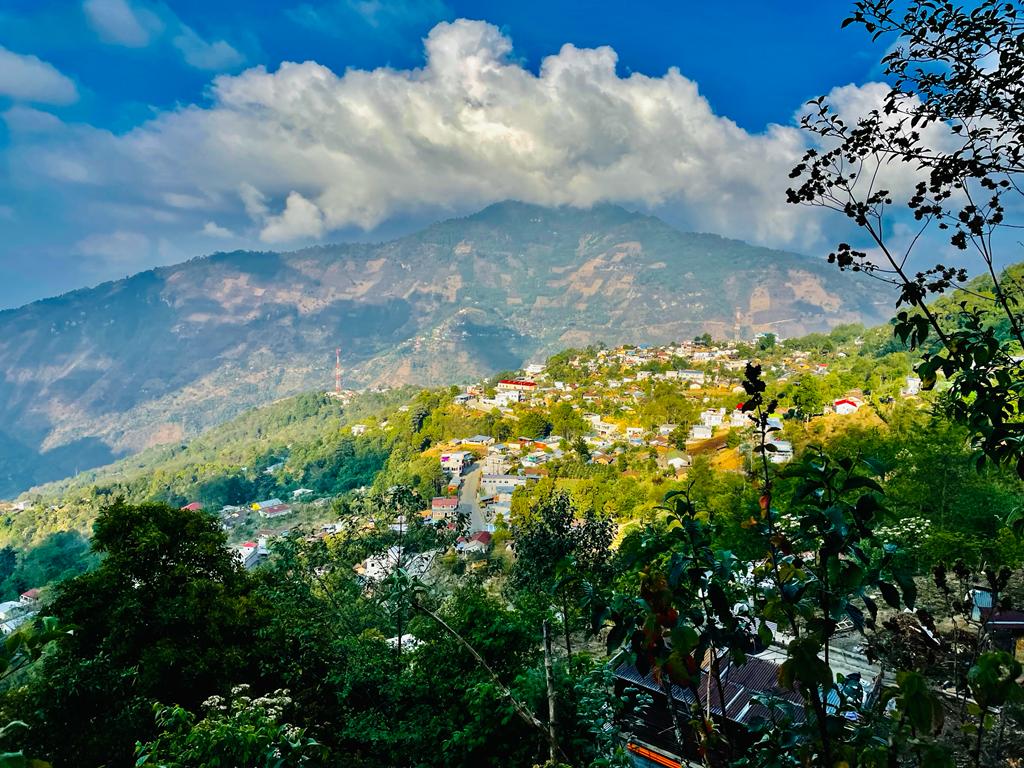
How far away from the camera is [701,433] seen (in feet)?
118

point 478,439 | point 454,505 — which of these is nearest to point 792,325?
point 478,439

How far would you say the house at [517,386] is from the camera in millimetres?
53537

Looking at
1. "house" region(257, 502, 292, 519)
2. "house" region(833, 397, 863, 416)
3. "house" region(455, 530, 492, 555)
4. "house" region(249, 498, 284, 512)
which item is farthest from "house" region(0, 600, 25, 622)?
"house" region(833, 397, 863, 416)


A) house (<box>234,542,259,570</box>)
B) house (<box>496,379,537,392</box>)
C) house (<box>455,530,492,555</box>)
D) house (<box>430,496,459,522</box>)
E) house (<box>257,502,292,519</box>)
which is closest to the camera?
house (<box>455,530,492,555</box>)

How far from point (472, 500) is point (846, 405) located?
19.8 metres

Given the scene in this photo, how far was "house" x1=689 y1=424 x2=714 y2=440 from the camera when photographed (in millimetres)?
35625

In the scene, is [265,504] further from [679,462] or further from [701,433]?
[701,433]

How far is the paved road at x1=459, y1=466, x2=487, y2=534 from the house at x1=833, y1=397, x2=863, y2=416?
1833 cm

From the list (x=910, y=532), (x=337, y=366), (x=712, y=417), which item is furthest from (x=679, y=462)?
(x=337, y=366)

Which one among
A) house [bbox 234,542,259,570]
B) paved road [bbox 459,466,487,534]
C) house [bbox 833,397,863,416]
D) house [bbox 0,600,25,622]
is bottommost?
house [bbox 0,600,25,622]

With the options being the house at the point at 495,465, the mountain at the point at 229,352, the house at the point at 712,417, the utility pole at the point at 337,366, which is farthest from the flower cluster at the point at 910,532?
the utility pole at the point at 337,366

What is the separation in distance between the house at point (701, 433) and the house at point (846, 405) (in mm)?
7822

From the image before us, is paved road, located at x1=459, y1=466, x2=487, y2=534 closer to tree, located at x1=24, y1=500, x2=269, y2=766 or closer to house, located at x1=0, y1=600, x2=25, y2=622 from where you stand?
house, located at x1=0, y1=600, x2=25, y2=622

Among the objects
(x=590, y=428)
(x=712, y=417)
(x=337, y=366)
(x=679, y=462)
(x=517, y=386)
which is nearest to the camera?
(x=679, y=462)
